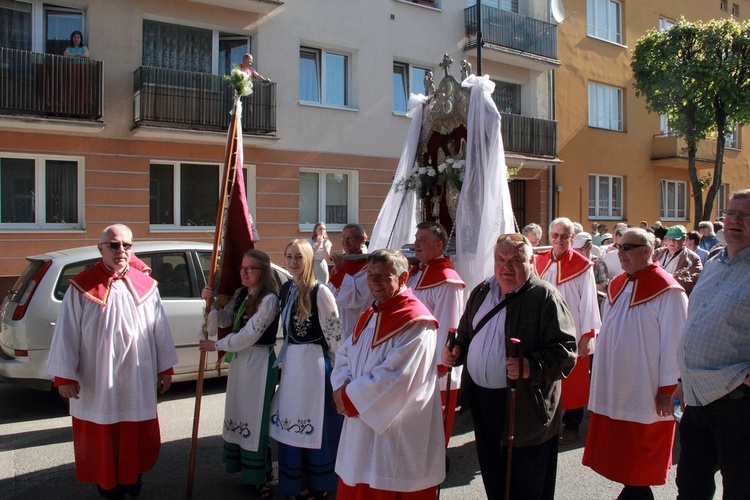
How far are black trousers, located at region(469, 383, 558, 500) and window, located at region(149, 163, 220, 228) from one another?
35.7 ft

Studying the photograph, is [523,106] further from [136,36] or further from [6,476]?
[6,476]

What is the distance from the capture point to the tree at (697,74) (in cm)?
1892

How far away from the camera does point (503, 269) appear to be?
3639 mm

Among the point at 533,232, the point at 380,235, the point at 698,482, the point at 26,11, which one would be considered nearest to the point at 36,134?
the point at 26,11

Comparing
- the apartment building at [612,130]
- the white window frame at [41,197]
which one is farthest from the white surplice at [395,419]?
the apartment building at [612,130]

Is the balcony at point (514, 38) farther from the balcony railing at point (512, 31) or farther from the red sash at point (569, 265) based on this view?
the red sash at point (569, 265)

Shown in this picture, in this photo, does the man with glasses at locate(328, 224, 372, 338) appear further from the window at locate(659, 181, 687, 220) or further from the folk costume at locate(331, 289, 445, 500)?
the window at locate(659, 181, 687, 220)

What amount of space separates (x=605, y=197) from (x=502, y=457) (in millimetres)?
19329

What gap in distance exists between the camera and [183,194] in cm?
1372

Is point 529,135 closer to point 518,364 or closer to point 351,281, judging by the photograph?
point 351,281

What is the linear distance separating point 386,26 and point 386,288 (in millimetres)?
13934

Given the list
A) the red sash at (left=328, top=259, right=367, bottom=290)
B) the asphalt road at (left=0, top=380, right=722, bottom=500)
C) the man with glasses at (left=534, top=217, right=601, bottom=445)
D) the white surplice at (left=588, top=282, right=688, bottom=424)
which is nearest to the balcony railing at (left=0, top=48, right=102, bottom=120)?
the asphalt road at (left=0, top=380, right=722, bottom=500)

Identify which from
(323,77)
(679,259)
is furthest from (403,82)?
(679,259)

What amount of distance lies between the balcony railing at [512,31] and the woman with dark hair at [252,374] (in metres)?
14.6
